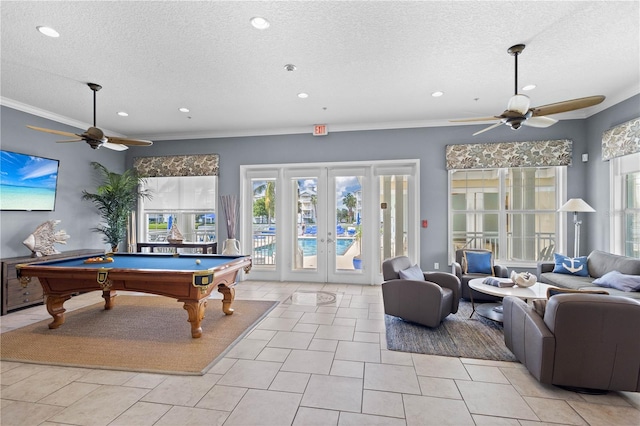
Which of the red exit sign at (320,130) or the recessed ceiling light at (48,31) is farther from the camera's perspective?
the red exit sign at (320,130)

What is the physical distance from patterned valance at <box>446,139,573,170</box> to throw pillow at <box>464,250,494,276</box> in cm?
160

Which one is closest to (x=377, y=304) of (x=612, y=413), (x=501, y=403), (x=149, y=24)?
(x=501, y=403)

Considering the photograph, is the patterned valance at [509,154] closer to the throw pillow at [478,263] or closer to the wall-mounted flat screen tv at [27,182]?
the throw pillow at [478,263]

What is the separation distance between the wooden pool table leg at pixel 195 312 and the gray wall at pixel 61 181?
3.55 metres

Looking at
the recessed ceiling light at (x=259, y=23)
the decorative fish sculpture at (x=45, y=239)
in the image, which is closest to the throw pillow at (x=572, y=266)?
the recessed ceiling light at (x=259, y=23)

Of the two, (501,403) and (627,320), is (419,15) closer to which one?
(627,320)

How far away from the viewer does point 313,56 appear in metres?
3.37

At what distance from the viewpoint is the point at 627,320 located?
7.16ft

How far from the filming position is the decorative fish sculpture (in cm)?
473

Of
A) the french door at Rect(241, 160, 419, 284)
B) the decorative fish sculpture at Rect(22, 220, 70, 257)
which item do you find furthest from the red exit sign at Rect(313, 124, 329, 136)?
the decorative fish sculpture at Rect(22, 220, 70, 257)

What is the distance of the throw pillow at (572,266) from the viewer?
14.8 ft

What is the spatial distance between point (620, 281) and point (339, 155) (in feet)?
14.5

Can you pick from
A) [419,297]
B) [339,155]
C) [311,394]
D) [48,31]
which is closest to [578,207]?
[419,297]

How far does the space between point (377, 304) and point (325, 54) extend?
135 inches
